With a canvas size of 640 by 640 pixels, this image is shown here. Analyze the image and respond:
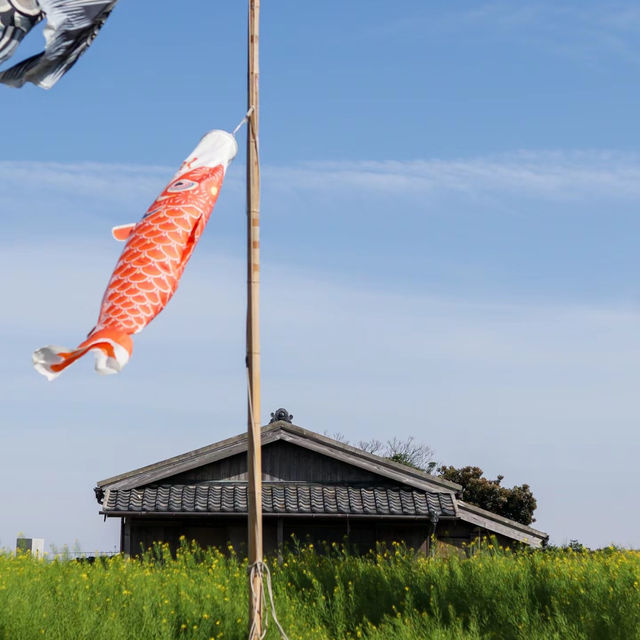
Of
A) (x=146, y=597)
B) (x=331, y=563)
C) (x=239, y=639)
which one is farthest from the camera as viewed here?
(x=331, y=563)

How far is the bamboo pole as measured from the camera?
7965 mm

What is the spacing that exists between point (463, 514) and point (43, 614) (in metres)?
12.0

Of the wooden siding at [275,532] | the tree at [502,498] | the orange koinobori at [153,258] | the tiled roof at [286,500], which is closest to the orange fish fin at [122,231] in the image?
the orange koinobori at [153,258]

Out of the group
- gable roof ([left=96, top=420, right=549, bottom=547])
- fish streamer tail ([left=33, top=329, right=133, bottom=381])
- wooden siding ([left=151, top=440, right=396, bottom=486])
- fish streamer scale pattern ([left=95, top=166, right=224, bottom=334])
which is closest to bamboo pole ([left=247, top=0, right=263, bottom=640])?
fish streamer scale pattern ([left=95, top=166, right=224, bottom=334])

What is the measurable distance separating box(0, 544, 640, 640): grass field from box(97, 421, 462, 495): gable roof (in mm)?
5291

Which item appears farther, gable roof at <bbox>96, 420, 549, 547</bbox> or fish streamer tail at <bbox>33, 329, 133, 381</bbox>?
gable roof at <bbox>96, 420, 549, 547</bbox>

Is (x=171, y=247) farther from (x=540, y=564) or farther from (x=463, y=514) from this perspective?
(x=463, y=514)

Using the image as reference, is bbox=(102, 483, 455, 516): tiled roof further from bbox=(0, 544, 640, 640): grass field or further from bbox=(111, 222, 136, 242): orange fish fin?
bbox=(111, 222, 136, 242): orange fish fin

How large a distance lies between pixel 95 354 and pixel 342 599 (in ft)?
28.8

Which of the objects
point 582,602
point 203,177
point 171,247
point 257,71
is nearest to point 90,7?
point 257,71

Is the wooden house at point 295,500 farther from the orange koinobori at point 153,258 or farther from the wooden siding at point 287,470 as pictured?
the orange koinobori at point 153,258

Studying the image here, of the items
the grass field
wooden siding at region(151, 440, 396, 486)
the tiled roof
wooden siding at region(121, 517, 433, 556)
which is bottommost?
the grass field

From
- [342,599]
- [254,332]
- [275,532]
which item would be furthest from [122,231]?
[275,532]

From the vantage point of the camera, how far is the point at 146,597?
1253 centimetres
